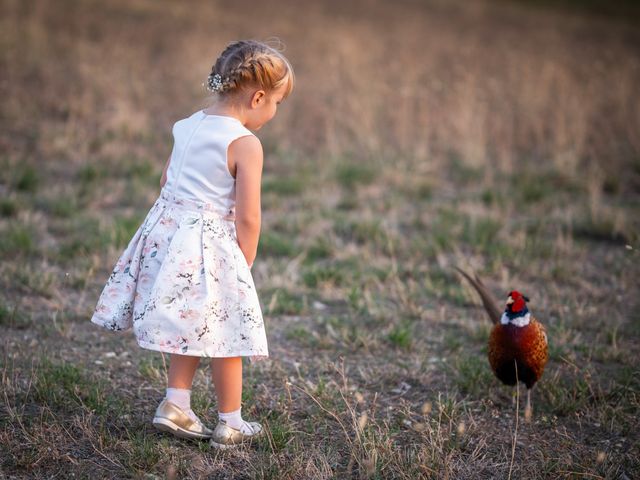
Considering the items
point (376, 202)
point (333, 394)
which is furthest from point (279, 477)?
point (376, 202)

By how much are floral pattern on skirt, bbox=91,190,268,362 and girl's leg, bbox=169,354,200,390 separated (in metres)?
0.20

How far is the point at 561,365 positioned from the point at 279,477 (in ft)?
6.16

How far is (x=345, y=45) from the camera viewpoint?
11469 mm

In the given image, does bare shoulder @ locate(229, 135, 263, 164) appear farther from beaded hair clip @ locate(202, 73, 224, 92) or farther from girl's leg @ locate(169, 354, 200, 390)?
girl's leg @ locate(169, 354, 200, 390)

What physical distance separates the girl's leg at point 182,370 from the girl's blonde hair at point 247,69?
3.41ft

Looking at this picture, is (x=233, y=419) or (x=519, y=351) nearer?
(x=233, y=419)

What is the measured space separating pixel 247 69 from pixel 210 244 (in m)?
0.66

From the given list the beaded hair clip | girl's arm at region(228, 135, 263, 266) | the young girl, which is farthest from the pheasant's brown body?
the beaded hair clip

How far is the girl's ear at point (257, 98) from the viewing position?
8.97 feet

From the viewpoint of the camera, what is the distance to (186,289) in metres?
2.67

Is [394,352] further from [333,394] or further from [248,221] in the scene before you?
[248,221]

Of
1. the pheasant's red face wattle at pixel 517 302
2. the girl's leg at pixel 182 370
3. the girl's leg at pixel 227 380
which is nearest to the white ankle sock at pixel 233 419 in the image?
the girl's leg at pixel 227 380

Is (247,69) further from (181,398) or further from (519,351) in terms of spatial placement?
(519,351)

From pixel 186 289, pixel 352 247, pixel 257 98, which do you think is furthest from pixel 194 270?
pixel 352 247
